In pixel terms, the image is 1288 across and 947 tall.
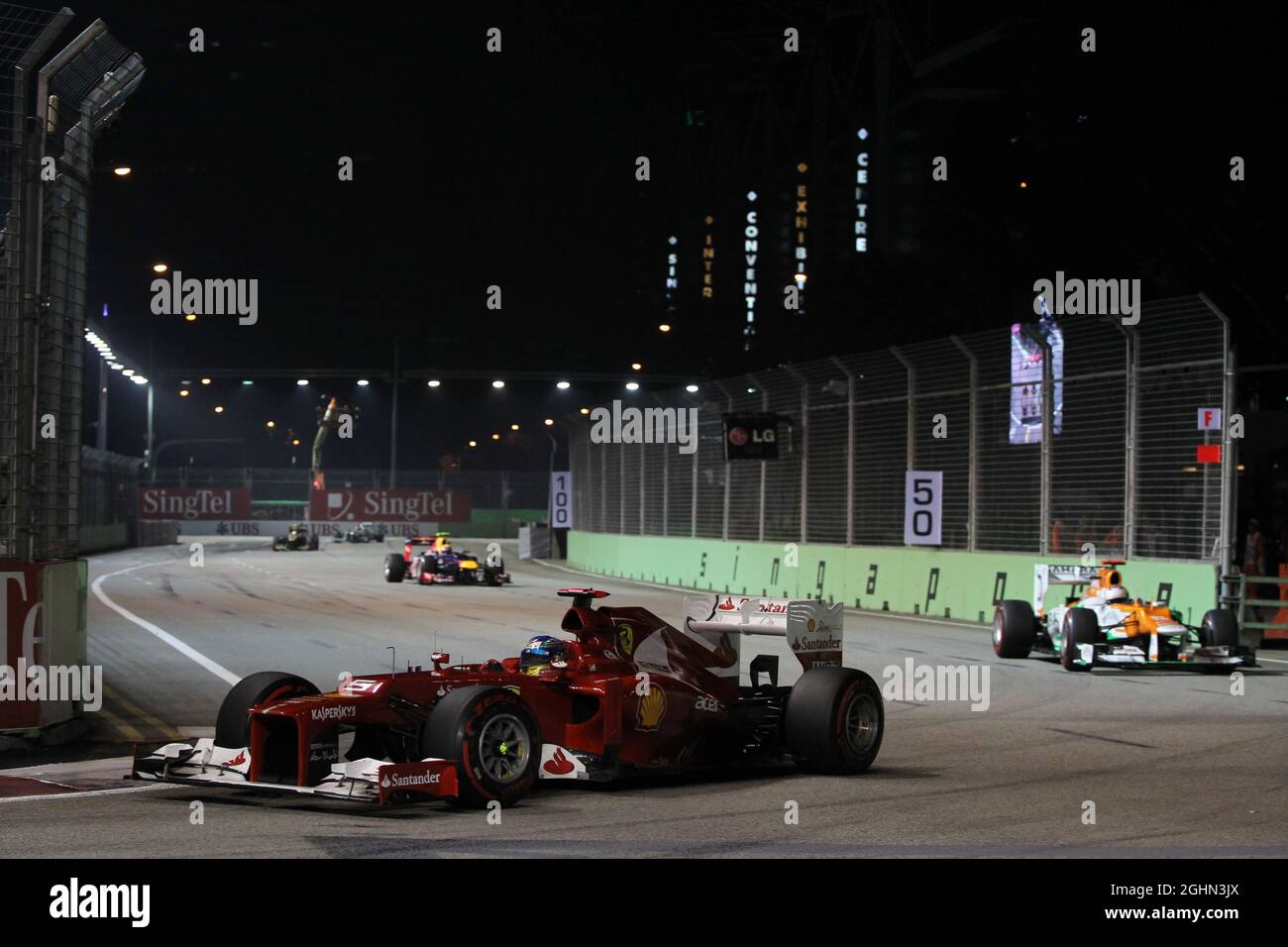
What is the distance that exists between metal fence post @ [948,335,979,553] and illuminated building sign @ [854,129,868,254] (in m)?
55.9

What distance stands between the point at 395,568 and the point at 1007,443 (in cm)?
1770

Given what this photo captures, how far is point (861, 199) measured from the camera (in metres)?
92.9

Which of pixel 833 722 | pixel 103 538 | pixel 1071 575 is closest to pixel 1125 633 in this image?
pixel 1071 575

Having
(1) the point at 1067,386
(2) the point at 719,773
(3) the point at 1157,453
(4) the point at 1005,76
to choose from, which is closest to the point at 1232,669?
(3) the point at 1157,453

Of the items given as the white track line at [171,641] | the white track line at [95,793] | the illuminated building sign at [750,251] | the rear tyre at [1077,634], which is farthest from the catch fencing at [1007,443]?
the illuminated building sign at [750,251]

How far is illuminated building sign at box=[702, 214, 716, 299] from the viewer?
10881 centimetres

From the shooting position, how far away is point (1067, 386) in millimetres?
26141

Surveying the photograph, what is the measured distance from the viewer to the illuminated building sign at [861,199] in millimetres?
87006

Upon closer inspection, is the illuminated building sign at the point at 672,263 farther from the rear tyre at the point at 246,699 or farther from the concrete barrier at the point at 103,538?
the rear tyre at the point at 246,699

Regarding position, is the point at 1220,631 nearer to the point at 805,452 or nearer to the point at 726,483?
the point at 805,452

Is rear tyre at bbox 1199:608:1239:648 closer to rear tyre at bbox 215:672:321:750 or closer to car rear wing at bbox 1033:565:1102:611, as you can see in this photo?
car rear wing at bbox 1033:565:1102:611

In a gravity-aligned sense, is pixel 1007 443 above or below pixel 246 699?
above

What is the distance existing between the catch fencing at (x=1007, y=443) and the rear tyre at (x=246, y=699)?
16.1 metres

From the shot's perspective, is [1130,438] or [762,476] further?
[762,476]
